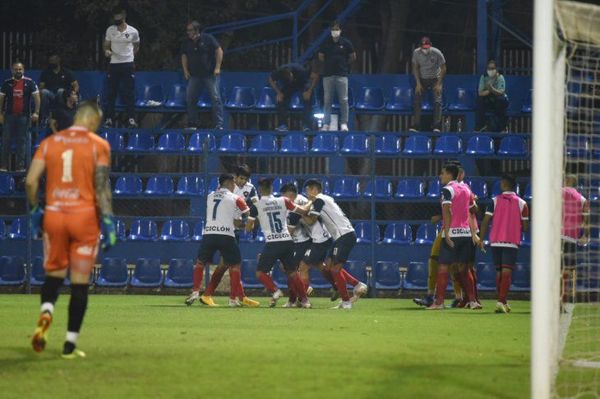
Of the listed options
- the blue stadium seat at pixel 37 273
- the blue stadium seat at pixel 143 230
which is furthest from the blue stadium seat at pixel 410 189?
the blue stadium seat at pixel 37 273

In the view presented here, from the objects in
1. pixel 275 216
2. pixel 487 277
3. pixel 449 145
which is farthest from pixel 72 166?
pixel 449 145

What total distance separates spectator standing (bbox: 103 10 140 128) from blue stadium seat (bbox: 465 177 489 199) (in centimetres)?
717

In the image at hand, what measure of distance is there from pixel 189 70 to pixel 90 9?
575 cm

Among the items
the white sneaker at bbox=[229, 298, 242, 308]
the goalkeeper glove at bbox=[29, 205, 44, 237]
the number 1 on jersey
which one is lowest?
the white sneaker at bbox=[229, 298, 242, 308]

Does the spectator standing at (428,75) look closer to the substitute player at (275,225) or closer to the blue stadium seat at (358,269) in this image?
the blue stadium seat at (358,269)

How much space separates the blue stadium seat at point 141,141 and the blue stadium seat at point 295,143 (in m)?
2.80

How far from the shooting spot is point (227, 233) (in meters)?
19.8

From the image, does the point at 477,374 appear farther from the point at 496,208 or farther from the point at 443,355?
the point at 496,208

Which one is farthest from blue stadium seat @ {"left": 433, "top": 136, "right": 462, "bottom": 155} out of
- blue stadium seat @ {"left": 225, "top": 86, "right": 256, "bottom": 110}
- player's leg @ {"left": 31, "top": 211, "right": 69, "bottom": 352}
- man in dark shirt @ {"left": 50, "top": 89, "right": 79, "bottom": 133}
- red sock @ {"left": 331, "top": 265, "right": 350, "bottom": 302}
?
player's leg @ {"left": 31, "top": 211, "right": 69, "bottom": 352}

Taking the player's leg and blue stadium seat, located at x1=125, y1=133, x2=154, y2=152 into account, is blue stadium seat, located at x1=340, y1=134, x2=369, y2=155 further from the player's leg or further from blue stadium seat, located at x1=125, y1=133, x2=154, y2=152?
the player's leg

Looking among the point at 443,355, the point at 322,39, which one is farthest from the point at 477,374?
the point at 322,39

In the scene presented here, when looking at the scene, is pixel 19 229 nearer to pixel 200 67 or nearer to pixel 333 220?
pixel 200 67

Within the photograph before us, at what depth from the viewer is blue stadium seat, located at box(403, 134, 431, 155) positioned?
25655 mm

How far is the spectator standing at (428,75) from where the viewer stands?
26344mm
